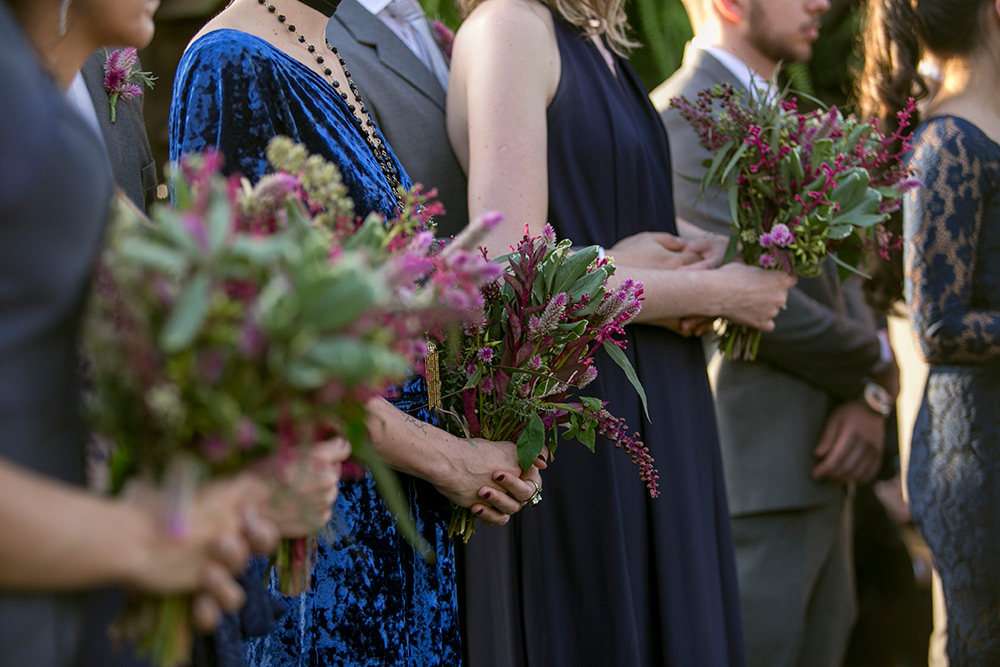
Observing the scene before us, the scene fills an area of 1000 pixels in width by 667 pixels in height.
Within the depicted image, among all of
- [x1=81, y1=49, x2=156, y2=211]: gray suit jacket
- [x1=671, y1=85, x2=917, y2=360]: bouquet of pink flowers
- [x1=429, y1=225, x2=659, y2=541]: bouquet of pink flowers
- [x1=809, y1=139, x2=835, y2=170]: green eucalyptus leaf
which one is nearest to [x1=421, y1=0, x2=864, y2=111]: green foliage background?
[x1=671, y1=85, x2=917, y2=360]: bouquet of pink flowers

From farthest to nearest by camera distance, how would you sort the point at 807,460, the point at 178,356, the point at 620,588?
the point at 807,460 → the point at 620,588 → the point at 178,356

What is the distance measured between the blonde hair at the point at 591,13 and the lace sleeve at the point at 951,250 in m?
1.11

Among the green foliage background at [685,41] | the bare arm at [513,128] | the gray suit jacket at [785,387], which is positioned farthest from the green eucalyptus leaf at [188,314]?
the green foliage background at [685,41]

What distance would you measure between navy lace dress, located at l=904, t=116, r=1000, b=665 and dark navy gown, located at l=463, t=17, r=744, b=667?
96 centimetres

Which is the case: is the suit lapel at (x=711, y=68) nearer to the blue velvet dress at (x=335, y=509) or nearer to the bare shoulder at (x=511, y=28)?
the bare shoulder at (x=511, y=28)

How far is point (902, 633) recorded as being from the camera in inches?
196

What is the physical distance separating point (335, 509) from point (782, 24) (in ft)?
8.01

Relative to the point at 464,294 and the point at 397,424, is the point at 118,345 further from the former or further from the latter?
the point at 397,424

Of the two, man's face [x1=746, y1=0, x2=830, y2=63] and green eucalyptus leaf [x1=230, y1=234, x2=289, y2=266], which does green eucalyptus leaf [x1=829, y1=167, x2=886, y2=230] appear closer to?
man's face [x1=746, y1=0, x2=830, y2=63]

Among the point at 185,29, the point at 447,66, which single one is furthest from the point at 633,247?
the point at 185,29

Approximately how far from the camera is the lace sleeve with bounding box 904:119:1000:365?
2.97 m

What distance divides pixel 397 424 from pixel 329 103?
611 millimetres

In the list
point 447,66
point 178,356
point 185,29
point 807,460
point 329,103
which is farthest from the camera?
point 185,29

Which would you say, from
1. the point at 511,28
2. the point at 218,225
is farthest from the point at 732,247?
the point at 218,225
